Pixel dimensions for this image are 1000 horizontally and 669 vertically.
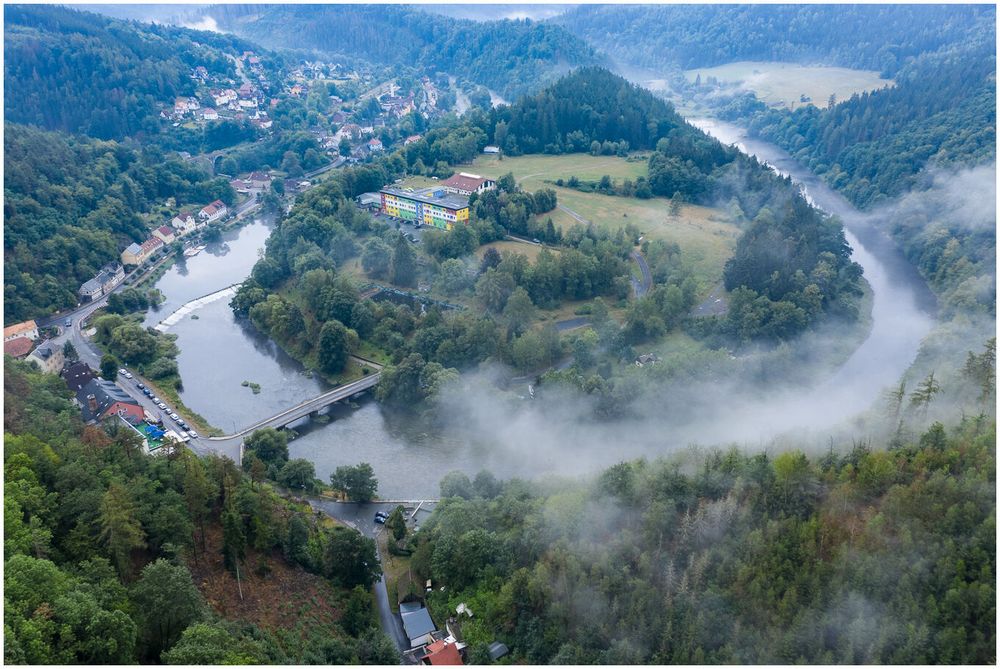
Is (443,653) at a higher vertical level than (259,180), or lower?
lower

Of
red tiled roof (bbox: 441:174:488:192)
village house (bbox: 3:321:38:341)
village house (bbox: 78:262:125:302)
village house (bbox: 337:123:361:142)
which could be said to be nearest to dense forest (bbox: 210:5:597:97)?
village house (bbox: 337:123:361:142)

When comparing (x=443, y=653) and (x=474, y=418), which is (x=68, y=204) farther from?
(x=443, y=653)

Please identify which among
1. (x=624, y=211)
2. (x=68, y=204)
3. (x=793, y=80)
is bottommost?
(x=68, y=204)

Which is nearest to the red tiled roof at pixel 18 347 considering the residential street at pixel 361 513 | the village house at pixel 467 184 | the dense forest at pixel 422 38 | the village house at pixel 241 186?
the residential street at pixel 361 513

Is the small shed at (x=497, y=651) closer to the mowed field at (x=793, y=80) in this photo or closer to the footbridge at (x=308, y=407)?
the footbridge at (x=308, y=407)

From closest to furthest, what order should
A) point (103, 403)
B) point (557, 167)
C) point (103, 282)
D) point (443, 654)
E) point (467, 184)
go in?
point (443, 654) < point (103, 403) < point (103, 282) < point (467, 184) < point (557, 167)

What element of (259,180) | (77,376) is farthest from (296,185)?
(77,376)

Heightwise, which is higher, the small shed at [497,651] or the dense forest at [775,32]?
the dense forest at [775,32]
